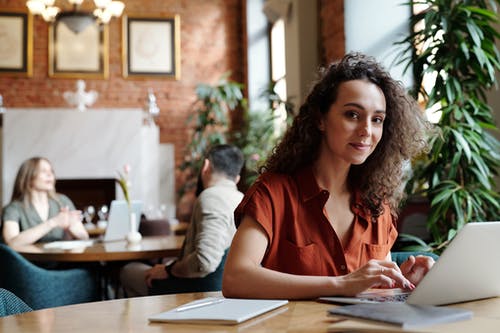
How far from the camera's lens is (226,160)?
3.55 meters

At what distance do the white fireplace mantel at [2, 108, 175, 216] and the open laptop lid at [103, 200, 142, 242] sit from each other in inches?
178

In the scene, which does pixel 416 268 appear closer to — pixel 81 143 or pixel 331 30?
pixel 331 30

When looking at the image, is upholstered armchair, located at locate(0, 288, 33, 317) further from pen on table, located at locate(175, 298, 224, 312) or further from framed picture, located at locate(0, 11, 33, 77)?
framed picture, located at locate(0, 11, 33, 77)

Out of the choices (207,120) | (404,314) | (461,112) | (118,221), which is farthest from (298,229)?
(207,120)

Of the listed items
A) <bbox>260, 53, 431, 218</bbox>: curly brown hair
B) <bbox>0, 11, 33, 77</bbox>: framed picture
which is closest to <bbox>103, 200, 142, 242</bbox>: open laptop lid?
<bbox>260, 53, 431, 218</bbox>: curly brown hair

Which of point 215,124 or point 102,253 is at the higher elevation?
point 215,124

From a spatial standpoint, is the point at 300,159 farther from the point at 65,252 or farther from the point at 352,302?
the point at 65,252

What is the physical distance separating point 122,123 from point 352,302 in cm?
817

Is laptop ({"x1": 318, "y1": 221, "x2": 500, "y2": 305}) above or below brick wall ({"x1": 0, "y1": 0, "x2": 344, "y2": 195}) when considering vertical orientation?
below

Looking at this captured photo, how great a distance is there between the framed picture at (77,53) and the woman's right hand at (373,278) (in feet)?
29.2

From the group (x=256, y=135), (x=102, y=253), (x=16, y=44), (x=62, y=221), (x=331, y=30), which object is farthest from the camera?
(x=16, y=44)

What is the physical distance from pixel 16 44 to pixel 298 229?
8.89 m

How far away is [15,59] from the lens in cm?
984

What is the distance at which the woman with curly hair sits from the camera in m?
1.84
